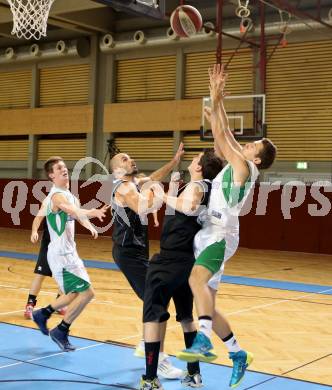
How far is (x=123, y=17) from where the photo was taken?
69.6 feet

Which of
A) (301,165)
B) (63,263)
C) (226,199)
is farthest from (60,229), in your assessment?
(301,165)

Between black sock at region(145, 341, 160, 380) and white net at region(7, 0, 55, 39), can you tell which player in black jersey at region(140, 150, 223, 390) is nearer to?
black sock at region(145, 341, 160, 380)

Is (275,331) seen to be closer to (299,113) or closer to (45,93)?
(299,113)

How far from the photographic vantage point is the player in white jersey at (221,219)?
448 cm

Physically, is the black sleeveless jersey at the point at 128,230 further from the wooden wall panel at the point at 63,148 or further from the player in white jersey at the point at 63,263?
the wooden wall panel at the point at 63,148

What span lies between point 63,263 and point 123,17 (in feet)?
54.4

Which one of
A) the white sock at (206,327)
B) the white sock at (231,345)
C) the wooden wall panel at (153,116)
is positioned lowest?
the white sock at (231,345)

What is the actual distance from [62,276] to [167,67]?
51.1 ft

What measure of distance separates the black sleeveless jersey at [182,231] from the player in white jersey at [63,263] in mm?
1225

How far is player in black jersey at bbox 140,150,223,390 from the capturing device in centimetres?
457

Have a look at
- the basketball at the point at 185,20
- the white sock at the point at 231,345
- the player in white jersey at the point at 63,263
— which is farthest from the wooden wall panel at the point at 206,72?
the white sock at the point at 231,345

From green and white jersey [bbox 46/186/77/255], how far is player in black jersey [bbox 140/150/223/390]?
5.68ft

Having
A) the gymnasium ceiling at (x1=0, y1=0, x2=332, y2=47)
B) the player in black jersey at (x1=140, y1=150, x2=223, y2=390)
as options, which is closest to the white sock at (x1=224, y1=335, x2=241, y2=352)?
the player in black jersey at (x1=140, y1=150, x2=223, y2=390)

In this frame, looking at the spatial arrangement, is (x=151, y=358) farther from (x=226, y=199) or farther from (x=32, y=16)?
(x=32, y=16)
